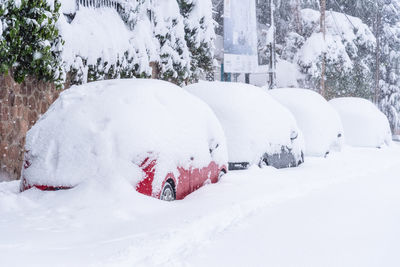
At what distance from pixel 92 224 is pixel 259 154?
4.79 m

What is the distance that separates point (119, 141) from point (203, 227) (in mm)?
1476

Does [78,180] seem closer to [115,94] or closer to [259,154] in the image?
[115,94]

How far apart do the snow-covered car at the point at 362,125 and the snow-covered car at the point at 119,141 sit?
41.8ft

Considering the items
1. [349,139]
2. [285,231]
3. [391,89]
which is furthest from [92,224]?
[391,89]

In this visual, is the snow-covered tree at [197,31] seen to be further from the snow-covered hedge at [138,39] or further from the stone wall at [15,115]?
the stone wall at [15,115]

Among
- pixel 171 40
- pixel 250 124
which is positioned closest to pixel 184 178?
pixel 250 124

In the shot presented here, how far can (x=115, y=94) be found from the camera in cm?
640

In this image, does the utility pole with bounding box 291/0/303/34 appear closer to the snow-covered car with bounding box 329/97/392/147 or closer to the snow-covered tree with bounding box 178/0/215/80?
the snow-covered car with bounding box 329/97/392/147

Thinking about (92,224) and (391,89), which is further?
(391,89)

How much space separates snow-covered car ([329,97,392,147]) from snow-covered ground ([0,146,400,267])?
11369 millimetres

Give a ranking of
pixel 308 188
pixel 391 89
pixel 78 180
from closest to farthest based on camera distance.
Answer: pixel 78 180
pixel 308 188
pixel 391 89

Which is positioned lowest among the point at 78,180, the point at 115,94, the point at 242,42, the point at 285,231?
the point at 285,231

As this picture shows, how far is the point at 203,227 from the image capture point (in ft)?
16.3

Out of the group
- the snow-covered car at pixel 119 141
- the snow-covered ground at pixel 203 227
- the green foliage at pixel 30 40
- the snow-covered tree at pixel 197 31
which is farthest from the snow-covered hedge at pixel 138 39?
Answer: the snow-covered ground at pixel 203 227
